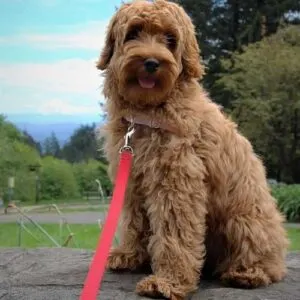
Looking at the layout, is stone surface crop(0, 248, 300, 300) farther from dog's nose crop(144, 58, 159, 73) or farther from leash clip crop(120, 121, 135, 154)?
dog's nose crop(144, 58, 159, 73)

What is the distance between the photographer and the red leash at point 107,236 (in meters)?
3.53

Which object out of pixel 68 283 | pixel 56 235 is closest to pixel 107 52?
pixel 68 283

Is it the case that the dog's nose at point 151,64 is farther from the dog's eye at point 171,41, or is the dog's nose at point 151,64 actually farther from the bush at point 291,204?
the bush at point 291,204

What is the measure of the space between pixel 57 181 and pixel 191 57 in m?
31.5

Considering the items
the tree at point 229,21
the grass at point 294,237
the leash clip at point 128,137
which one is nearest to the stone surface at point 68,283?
the leash clip at point 128,137

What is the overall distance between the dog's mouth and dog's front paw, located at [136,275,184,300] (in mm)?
1300

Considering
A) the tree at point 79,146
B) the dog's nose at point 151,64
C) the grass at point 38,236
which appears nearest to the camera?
the dog's nose at point 151,64

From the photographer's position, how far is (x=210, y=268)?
16.9ft

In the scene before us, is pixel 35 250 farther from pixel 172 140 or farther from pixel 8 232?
pixel 8 232

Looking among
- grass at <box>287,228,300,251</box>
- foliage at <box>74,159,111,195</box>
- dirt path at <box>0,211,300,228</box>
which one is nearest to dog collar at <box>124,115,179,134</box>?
grass at <box>287,228,300,251</box>

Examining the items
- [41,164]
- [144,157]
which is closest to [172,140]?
[144,157]

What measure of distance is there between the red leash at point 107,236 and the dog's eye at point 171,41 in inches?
29.6

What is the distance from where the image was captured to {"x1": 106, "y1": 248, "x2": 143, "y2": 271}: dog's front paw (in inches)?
200

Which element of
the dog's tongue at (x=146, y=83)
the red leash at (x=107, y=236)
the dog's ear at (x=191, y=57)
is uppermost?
the dog's ear at (x=191, y=57)
